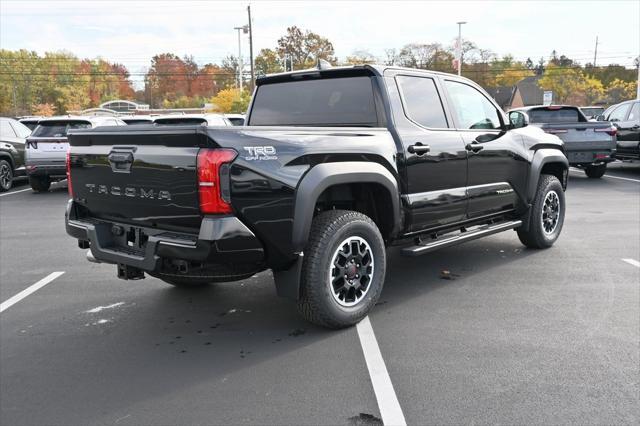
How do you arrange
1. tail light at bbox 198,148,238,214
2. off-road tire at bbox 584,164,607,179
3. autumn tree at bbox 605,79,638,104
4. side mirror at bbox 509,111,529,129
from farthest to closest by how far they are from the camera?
1. autumn tree at bbox 605,79,638,104
2. off-road tire at bbox 584,164,607,179
3. side mirror at bbox 509,111,529,129
4. tail light at bbox 198,148,238,214

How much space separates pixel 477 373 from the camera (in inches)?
132

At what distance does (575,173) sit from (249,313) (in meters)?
13.3

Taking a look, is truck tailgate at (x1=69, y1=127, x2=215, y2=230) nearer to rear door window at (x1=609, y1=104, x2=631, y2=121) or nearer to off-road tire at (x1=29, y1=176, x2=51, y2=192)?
off-road tire at (x1=29, y1=176, x2=51, y2=192)

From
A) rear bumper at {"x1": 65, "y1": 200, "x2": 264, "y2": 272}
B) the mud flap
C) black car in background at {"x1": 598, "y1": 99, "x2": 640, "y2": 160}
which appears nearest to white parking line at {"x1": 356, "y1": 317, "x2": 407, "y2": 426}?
the mud flap

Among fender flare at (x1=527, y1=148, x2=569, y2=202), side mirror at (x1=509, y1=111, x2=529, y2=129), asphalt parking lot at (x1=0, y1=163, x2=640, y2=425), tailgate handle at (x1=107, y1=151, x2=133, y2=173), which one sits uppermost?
side mirror at (x1=509, y1=111, x2=529, y2=129)

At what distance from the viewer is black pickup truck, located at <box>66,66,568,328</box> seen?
339cm

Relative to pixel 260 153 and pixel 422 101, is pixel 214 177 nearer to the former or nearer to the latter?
pixel 260 153

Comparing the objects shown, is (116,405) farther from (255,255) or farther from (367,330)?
(367,330)

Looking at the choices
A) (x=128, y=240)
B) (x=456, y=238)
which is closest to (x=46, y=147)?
(x=128, y=240)

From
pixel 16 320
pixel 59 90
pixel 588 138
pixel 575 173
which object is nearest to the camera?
pixel 16 320

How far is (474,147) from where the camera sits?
5.18 meters

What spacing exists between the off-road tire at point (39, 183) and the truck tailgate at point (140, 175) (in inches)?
386

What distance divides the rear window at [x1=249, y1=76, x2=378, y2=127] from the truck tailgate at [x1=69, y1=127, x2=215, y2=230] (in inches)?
68.4

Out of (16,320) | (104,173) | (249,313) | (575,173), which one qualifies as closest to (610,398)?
(249,313)
